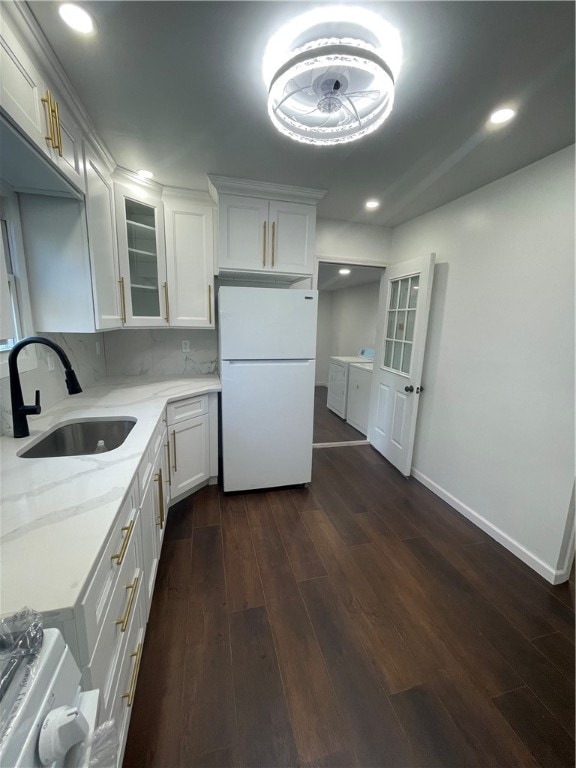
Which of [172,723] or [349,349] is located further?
[349,349]

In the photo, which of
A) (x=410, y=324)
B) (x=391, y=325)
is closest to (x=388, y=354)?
(x=391, y=325)

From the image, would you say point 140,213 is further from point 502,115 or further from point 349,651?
point 349,651

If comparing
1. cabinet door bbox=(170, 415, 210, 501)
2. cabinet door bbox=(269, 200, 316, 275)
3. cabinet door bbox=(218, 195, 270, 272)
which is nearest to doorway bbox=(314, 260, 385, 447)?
cabinet door bbox=(269, 200, 316, 275)

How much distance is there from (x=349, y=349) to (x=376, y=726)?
5.33m

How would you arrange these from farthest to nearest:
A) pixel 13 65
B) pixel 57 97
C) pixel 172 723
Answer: pixel 57 97, pixel 172 723, pixel 13 65

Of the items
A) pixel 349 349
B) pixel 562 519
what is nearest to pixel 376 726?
pixel 562 519

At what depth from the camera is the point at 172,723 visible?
1.10 m

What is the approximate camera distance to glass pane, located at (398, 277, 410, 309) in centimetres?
289

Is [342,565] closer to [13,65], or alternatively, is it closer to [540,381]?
[540,381]

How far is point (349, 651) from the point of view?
1364mm

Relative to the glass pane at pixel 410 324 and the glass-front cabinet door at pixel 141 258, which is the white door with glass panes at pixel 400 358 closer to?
the glass pane at pixel 410 324

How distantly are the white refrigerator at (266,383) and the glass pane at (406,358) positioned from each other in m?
1.03

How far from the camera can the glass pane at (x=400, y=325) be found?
2.95 m

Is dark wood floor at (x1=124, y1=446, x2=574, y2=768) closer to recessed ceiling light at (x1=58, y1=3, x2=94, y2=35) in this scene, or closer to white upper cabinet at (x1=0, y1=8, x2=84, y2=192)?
white upper cabinet at (x1=0, y1=8, x2=84, y2=192)
